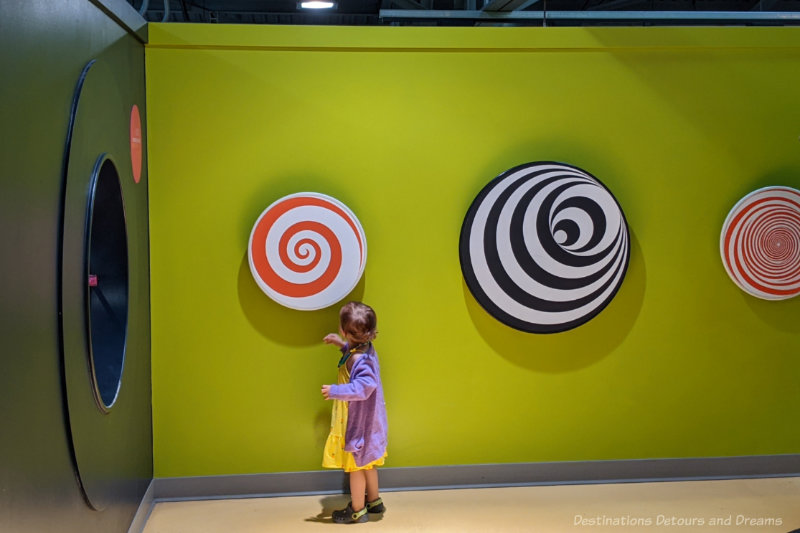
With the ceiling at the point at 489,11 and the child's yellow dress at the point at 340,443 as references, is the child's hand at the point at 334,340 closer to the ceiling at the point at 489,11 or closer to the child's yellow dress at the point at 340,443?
the child's yellow dress at the point at 340,443

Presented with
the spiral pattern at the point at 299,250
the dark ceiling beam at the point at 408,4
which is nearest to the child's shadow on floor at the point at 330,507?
the spiral pattern at the point at 299,250

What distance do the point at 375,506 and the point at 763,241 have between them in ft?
7.31

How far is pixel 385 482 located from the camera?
11.5ft

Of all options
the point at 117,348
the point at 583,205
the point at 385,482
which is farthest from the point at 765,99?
the point at 117,348

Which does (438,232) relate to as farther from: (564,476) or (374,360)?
(564,476)

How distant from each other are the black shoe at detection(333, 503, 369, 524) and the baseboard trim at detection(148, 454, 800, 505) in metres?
0.29

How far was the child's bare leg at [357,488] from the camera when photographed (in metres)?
3.20

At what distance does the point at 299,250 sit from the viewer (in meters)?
3.26

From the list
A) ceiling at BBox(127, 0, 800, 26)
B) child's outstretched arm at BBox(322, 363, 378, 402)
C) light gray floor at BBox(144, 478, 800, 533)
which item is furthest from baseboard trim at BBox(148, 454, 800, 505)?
ceiling at BBox(127, 0, 800, 26)

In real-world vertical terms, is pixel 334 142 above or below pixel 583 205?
above

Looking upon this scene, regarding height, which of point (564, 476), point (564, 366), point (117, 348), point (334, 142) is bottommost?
point (564, 476)

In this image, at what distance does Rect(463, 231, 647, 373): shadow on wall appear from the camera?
3523mm

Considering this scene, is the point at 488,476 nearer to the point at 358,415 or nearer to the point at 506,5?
the point at 358,415

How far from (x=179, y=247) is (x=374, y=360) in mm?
1042
